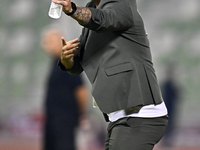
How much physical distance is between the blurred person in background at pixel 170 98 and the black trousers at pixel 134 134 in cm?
338

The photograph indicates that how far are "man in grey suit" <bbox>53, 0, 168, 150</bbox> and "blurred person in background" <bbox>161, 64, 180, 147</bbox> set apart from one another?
11.0ft

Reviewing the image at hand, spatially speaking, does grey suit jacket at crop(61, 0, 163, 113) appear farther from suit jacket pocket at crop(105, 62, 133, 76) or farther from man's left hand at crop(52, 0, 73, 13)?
man's left hand at crop(52, 0, 73, 13)

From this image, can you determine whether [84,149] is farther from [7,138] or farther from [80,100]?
[80,100]

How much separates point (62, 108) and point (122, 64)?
4.63ft

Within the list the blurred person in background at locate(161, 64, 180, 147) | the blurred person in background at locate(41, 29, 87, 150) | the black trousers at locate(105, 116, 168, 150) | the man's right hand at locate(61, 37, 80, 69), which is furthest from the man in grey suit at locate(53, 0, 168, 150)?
the blurred person in background at locate(161, 64, 180, 147)

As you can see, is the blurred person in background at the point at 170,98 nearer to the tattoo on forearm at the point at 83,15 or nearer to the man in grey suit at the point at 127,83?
the man in grey suit at the point at 127,83

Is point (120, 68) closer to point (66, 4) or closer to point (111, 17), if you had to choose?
point (111, 17)

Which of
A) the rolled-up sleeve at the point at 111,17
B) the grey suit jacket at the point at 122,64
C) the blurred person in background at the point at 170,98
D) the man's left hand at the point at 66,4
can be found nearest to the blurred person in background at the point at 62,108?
the grey suit jacket at the point at 122,64

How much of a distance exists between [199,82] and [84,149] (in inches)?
75.7

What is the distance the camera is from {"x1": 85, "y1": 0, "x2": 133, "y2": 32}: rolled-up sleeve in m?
1.51

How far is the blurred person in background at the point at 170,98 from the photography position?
5027 millimetres

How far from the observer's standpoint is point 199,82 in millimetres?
5441

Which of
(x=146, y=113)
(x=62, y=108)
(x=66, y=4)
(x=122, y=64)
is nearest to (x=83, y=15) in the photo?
(x=66, y=4)

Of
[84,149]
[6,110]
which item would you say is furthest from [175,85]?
[6,110]
